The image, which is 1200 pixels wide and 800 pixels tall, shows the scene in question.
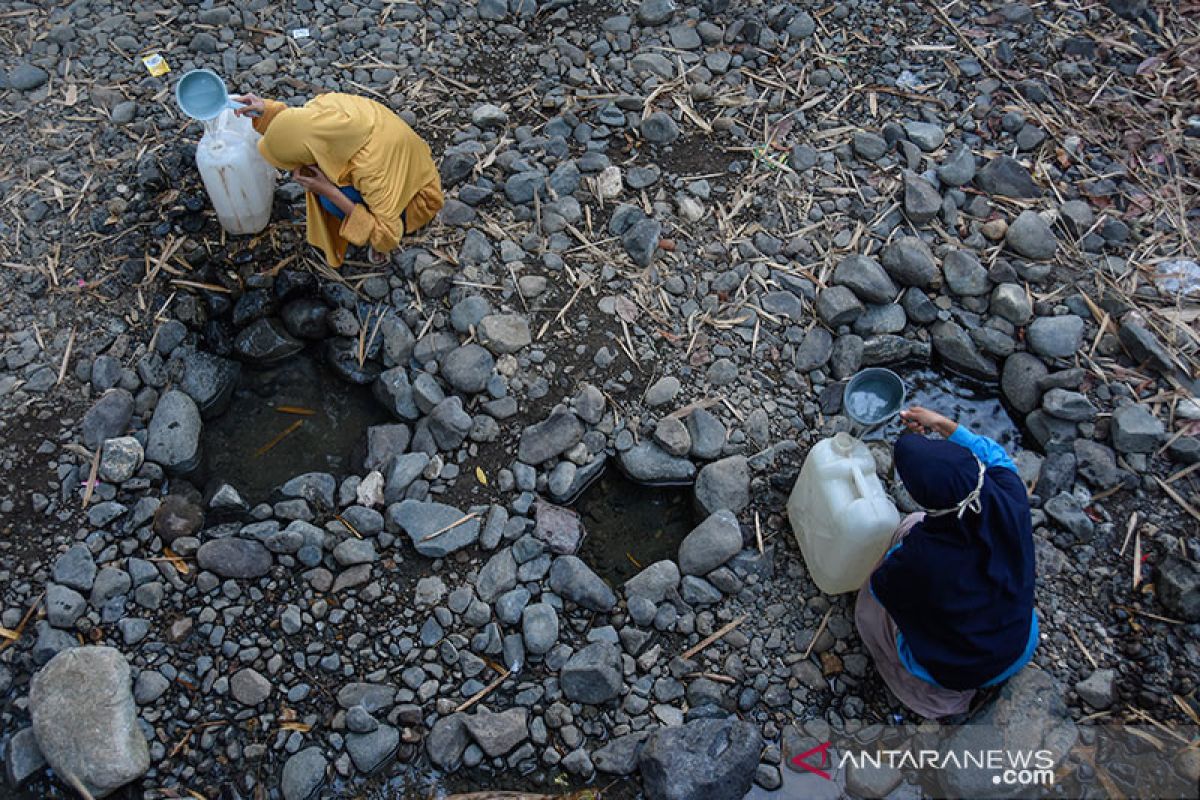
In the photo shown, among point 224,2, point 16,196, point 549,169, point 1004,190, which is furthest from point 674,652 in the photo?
point 224,2

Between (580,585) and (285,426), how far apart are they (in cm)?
153

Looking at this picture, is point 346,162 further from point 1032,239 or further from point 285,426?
point 1032,239

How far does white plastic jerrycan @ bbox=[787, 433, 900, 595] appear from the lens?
3295mm

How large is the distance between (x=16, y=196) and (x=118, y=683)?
8.42 feet

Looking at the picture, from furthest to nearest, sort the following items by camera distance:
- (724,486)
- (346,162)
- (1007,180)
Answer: (1007,180) < (346,162) < (724,486)

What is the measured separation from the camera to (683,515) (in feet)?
12.7

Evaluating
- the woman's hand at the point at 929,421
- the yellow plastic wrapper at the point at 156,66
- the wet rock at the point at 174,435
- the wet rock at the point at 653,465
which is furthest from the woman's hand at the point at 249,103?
the woman's hand at the point at 929,421

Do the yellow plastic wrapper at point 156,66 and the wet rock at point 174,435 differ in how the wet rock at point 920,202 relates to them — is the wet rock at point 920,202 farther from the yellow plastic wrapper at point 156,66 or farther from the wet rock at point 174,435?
the yellow plastic wrapper at point 156,66

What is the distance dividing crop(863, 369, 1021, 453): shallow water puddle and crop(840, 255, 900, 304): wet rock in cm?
37

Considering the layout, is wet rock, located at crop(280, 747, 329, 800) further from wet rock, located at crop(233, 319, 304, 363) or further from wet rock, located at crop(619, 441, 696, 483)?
wet rock, located at crop(233, 319, 304, 363)

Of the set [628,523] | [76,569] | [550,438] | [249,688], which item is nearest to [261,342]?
[76,569]

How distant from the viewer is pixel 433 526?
3.65 m

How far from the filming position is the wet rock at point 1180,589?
346cm

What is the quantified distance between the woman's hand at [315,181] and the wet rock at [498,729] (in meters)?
2.19
